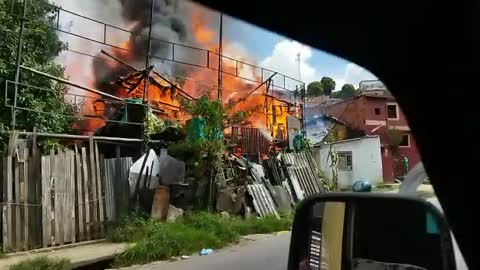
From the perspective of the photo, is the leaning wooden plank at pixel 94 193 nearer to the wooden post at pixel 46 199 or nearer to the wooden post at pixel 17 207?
the wooden post at pixel 46 199

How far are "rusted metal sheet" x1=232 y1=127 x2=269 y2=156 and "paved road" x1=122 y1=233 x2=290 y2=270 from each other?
449 centimetres

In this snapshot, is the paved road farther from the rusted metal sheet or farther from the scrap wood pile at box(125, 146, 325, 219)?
the rusted metal sheet

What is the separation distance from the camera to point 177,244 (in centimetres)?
870

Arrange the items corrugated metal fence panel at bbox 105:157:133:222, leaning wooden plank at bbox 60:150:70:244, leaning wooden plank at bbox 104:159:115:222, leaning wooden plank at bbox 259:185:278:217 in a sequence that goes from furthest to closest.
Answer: leaning wooden plank at bbox 259:185:278:217 → corrugated metal fence panel at bbox 105:157:133:222 → leaning wooden plank at bbox 104:159:115:222 → leaning wooden plank at bbox 60:150:70:244

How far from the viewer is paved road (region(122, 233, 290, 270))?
771 cm

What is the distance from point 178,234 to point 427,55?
780 centimetres

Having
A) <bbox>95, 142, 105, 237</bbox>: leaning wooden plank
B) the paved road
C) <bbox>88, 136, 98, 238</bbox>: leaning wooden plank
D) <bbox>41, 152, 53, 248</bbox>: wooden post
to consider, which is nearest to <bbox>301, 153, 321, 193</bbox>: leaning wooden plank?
the paved road

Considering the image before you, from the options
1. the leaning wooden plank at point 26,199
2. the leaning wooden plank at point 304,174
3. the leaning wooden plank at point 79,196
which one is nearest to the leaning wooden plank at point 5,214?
the leaning wooden plank at point 26,199

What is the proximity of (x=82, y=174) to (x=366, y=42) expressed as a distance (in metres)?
8.35

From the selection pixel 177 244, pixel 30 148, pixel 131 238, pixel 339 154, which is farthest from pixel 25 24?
pixel 339 154

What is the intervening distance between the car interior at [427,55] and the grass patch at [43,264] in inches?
245

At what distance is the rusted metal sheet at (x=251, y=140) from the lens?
45.8 feet

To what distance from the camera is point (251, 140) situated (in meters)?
14.5

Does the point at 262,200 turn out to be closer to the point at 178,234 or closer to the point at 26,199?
the point at 178,234
